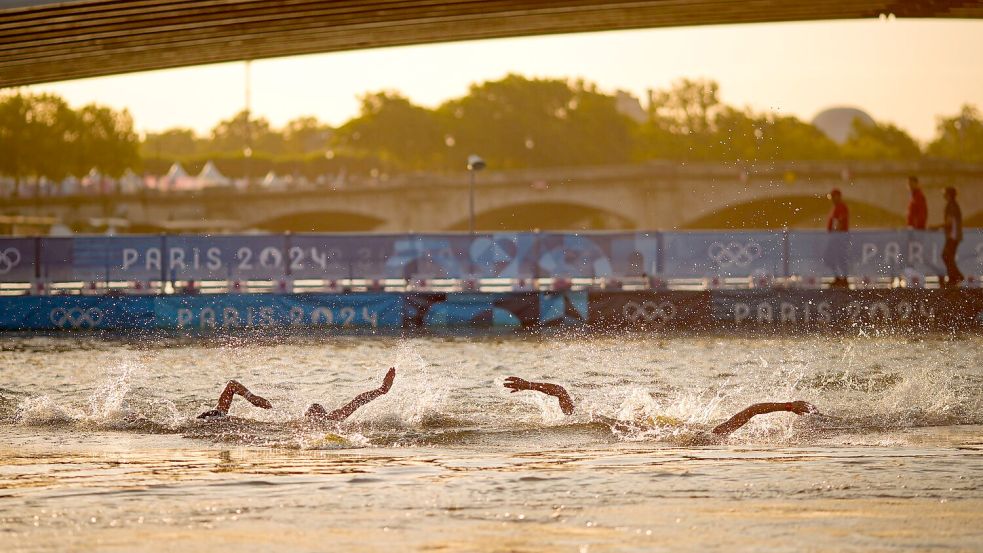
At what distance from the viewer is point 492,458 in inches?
497

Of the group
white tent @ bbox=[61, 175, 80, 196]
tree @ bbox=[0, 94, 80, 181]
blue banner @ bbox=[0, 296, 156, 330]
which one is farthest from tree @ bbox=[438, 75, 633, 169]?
blue banner @ bbox=[0, 296, 156, 330]

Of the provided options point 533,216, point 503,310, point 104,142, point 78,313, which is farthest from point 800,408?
point 104,142

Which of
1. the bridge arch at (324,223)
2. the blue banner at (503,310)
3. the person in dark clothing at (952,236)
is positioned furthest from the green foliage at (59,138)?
the person in dark clothing at (952,236)

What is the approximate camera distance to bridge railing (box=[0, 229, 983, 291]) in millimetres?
31188

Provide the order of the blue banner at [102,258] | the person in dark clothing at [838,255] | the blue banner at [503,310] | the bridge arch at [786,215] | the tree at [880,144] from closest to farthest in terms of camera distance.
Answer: the blue banner at [503,310]
the person in dark clothing at [838,255]
the blue banner at [102,258]
the bridge arch at [786,215]
the tree at [880,144]

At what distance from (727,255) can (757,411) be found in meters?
17.3

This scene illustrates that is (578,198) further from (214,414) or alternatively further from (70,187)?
(214,414)

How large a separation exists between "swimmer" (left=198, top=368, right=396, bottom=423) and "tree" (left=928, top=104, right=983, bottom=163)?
155 meters

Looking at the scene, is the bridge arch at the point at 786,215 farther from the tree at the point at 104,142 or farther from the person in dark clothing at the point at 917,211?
the person in dark clothing at the point at 917,211

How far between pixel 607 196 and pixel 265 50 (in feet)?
145

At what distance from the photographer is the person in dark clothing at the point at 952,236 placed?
30.4 metres

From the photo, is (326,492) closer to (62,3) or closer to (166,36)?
(62,3)

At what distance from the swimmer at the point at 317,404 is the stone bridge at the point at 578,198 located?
70.7m

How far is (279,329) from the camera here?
29.1m
